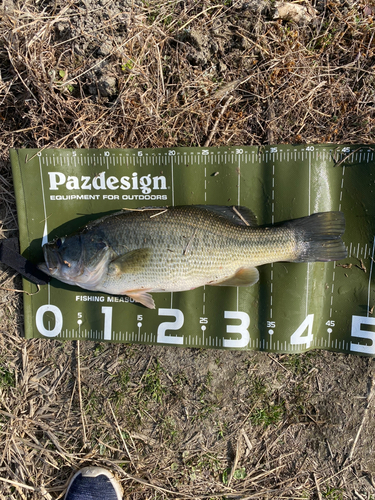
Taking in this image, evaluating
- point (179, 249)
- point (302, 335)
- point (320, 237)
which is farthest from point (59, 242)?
point (302, 335)

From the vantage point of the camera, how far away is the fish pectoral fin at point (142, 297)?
306 centimetres

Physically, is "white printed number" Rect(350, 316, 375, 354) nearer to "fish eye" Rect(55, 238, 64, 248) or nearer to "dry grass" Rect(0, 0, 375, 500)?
"dry grass" Rect(0, 0, 375, 500)

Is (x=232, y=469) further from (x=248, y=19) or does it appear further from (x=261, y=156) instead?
(x=248, y=19)

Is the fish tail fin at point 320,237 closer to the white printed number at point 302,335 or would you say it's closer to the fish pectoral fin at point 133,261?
the white printed number at point 302,335

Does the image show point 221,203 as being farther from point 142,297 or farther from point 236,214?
point 142,297

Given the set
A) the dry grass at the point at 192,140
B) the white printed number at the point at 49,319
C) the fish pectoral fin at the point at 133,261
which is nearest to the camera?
the fish pectoral fin at the point at 133,261

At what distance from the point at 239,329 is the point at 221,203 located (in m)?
1.43

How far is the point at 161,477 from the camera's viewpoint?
3.20 metres

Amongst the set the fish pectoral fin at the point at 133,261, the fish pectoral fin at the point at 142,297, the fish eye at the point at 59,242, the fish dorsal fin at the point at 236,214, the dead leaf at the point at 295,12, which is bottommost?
the fish pectoral fin at the point at 142,297

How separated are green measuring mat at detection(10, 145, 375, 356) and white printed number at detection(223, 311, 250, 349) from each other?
0.01 meters

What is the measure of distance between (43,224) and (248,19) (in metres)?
3.26

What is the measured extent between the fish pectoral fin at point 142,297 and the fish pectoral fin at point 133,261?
311mm

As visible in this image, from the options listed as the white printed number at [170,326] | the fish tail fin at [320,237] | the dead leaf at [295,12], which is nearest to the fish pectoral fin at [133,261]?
the white printed number at [170,326]

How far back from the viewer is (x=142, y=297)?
3115mm
